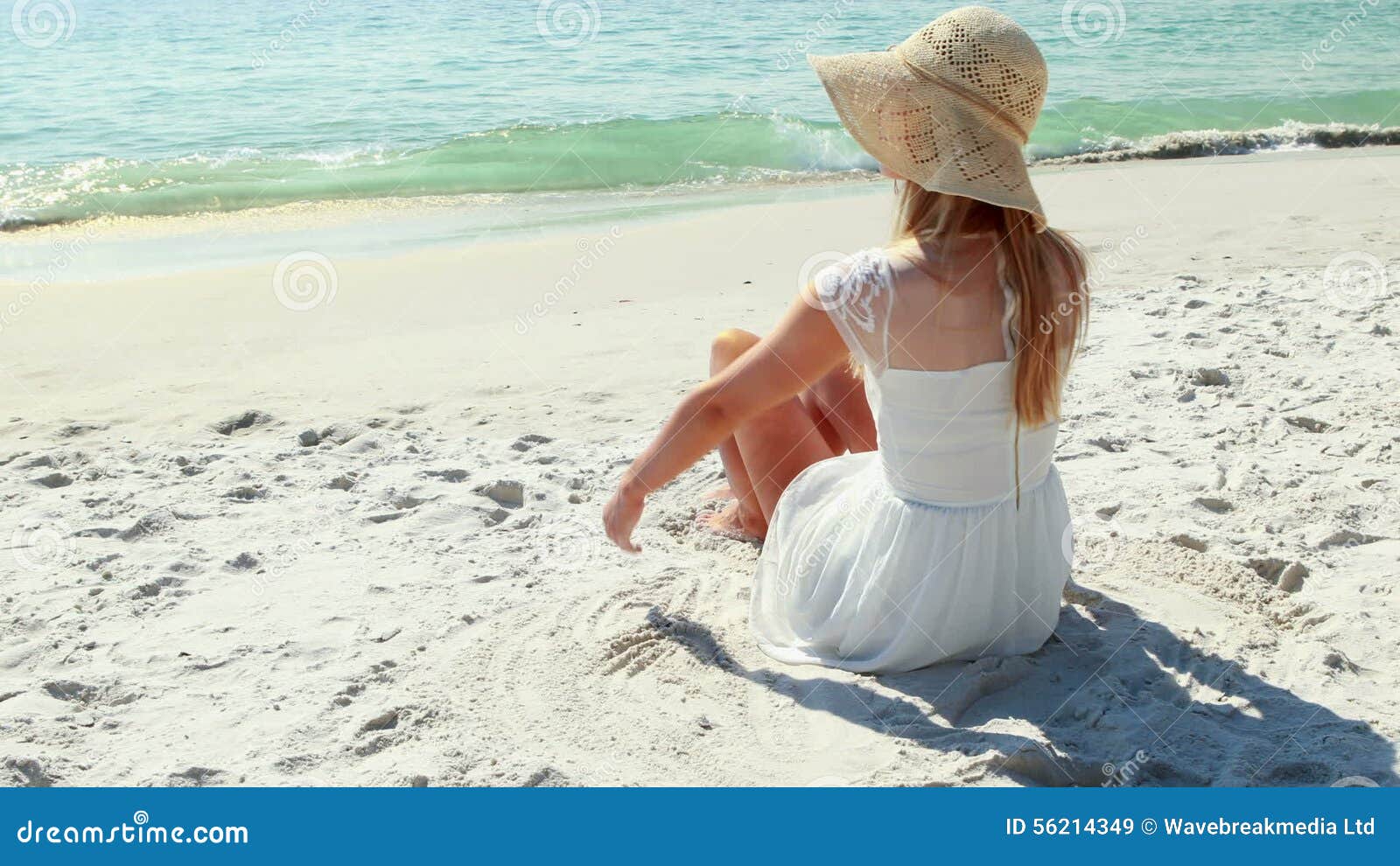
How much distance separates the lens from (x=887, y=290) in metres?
2.21

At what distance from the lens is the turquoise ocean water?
9781mm

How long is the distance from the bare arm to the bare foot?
3.09 ft

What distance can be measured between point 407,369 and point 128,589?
6.57 ft

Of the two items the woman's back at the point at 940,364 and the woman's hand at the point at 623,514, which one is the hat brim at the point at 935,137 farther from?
the woman's hand at the point at 623,514

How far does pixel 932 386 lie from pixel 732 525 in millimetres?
1171

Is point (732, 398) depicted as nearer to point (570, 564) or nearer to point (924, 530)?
point (924, 530)

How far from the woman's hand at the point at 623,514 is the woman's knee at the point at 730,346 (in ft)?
1.91

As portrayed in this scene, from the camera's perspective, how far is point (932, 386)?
232cm

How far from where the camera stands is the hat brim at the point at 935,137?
2160 mm

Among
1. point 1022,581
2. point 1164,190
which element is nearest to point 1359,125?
point 1164,190

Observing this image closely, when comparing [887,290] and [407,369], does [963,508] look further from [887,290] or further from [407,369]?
[407,369]

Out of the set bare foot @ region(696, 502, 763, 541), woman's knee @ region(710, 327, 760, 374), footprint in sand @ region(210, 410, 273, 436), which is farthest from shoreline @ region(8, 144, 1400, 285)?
woman's knee @ region(710, 327, 760, 374)

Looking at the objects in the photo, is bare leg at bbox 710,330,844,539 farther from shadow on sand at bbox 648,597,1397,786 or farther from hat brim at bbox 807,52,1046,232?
hat brim at bbox 807,52,1046,232

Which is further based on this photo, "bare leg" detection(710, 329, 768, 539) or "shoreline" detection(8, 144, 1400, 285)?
"shoreline" detection(8, 144, 1400, 285)
